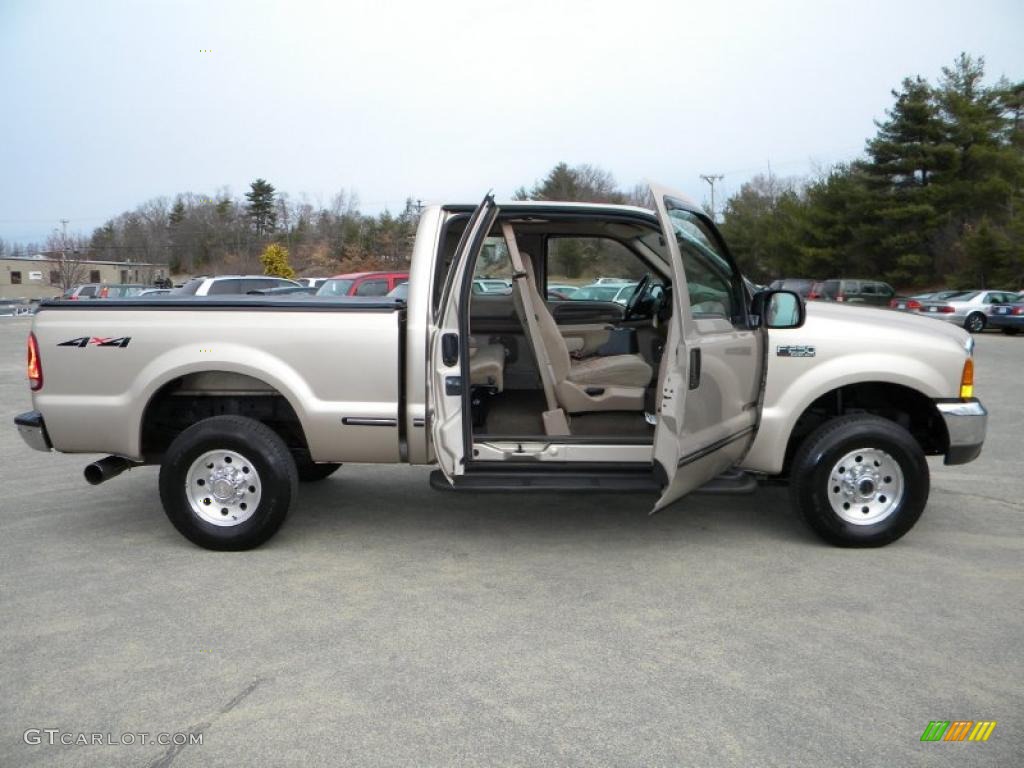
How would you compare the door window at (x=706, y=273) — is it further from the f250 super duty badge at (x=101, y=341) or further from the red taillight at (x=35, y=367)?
the red taillight at (x=35, y=367)

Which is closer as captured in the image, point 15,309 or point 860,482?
point 860,482

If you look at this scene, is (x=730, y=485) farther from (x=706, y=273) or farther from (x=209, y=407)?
(x=209, y=407)

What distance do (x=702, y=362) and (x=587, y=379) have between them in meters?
0.91

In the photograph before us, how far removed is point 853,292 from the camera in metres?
30.4

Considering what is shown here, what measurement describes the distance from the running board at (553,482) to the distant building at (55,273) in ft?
256

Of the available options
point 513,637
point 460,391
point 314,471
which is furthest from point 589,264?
point 513,637

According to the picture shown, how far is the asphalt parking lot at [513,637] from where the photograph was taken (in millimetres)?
2998

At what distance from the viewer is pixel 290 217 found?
72750mm

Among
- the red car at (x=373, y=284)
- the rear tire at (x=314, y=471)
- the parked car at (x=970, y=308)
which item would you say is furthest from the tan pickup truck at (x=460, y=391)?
the parked car at (x=970, y=308)

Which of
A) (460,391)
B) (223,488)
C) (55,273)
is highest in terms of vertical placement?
(55,273)

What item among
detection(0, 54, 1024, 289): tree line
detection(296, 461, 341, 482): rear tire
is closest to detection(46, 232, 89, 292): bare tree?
detection(0, 54, 1024, 289): tree line

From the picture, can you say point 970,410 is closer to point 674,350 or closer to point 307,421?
point 674,350

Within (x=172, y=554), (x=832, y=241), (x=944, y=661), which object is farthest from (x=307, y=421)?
→ (x=832, y=241)

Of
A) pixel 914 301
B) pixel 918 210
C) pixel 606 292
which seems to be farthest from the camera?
pixel 918 210
